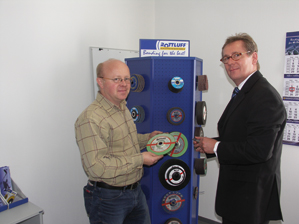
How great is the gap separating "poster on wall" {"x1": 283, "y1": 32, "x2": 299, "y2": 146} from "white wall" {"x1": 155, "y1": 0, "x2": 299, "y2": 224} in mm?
63

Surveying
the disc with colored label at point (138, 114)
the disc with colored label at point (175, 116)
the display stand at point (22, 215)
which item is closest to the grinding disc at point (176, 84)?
the disc with colored label at point (175, 116)

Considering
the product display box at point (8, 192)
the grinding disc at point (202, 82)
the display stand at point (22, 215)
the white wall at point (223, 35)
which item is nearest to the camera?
the display stand at point (22, 215)

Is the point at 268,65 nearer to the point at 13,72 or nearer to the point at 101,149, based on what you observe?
the point at 101,149

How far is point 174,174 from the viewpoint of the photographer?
2174 millimetres

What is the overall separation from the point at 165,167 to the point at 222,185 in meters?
0.55

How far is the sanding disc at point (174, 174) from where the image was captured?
216cm

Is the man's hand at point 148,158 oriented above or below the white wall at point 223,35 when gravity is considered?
below

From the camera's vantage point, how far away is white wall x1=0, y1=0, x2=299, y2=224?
1.91m

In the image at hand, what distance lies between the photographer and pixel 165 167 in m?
2.15

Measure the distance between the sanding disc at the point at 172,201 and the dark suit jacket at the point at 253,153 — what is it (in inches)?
23.9

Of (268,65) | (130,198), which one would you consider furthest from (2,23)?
(268,65)

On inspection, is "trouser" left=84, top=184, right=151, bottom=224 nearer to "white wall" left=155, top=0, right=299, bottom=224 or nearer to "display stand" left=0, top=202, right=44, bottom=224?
"display stand" left=0, top=202, right=44, bottom=224

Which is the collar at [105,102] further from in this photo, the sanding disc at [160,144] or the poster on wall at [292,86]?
the poster on wall at [292,86]

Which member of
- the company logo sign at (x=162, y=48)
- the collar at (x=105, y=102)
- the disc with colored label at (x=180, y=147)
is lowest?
the disc with colored label at (x=180, y=147)
